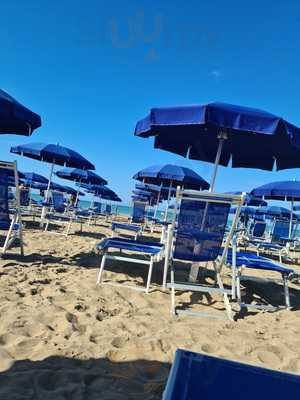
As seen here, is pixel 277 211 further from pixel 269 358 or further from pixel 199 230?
pixel 269 358

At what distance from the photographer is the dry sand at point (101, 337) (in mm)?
1790

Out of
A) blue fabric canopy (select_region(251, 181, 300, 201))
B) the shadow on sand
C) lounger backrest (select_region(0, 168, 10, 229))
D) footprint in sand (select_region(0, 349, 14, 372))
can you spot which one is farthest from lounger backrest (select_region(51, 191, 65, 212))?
the shadow on sand

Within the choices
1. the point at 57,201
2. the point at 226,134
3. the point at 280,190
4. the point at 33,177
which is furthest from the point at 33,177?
the point at 226,134

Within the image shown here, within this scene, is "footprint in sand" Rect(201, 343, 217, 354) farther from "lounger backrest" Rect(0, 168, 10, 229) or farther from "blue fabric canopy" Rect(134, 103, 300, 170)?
"lounger backrest" Rect(0, 168, 10, 229)

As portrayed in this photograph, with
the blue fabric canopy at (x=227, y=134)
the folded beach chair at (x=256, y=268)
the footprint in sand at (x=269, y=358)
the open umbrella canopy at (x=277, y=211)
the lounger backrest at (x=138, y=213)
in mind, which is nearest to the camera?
the footprint in sand at (x=269, y=358)

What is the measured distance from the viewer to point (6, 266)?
4059 millimetres

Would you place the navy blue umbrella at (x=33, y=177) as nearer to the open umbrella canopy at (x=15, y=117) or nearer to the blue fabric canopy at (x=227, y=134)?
the open umbrella canopy at (x=15, y=117)

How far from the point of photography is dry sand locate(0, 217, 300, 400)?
1790 mm

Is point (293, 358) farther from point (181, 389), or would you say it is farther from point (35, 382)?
point (181, 389)

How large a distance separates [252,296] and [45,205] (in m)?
6.20

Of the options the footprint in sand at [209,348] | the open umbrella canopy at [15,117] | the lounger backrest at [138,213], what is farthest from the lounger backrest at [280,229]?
the footprint in sand at [209,348]

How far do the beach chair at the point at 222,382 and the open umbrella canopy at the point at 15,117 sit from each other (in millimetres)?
4068

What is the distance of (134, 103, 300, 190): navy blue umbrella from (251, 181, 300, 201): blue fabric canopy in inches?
134

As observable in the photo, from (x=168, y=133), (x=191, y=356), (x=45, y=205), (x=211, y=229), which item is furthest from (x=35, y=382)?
(x=45, y=205)
